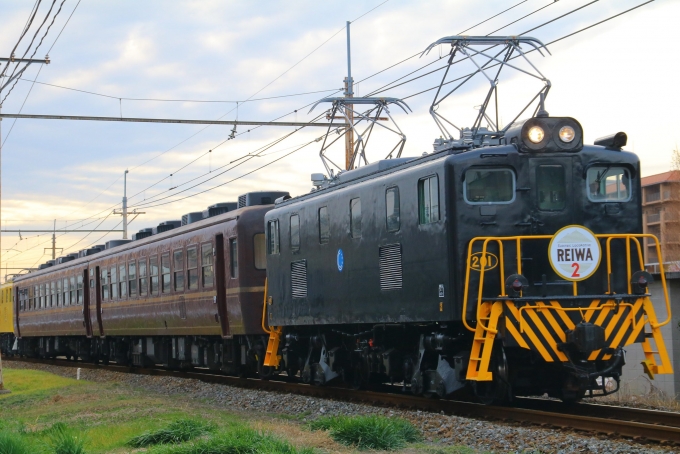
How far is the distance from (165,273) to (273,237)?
6620 mm

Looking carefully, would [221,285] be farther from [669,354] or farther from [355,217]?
[669,354]

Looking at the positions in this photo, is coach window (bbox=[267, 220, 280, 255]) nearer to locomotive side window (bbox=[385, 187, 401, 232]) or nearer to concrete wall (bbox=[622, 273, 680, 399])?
locomotive side window (bbox=[385, 187, 401, 232])

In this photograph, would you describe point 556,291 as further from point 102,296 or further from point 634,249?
point 102,296

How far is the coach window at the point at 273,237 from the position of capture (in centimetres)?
1784

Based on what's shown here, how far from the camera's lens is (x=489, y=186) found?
39.4ft

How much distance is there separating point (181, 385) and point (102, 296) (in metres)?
10.3

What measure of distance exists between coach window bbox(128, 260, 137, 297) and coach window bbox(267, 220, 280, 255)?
915cm

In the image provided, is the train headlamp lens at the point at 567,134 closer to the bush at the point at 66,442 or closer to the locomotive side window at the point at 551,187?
the locomotive side window at the point at 551,187

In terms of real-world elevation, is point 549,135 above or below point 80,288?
above

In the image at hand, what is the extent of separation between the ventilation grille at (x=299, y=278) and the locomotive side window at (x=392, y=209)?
10.9 feet

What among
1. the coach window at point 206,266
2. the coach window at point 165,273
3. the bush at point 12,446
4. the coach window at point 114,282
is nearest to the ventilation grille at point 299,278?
the coach window at point 206,266

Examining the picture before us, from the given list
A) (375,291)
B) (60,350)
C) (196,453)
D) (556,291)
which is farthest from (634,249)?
(60,350)

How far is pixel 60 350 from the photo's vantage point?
36.6 meters

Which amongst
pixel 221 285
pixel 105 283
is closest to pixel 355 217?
pixel 221 285
